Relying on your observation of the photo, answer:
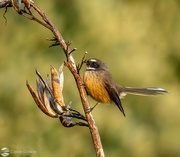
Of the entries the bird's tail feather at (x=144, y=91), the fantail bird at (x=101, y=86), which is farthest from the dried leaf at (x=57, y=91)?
the bird's tail feather at (x=144, y=91)

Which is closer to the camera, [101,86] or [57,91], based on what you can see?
[57,91]

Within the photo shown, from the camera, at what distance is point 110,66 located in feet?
14.9

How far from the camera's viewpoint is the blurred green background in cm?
396

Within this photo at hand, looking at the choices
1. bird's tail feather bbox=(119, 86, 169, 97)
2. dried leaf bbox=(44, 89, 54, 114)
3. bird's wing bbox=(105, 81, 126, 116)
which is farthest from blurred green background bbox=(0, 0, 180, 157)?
dried leaf bbox=(44, 89, 54, 114)

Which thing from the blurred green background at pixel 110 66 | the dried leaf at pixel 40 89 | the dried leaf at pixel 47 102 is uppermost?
the dried leaf at pixel 40 89

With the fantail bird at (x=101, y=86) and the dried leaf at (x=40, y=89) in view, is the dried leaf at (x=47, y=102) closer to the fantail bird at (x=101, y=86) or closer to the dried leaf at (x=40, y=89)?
the dried leaf at (x=40, y=89)

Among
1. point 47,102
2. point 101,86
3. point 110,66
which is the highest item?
point 47,102

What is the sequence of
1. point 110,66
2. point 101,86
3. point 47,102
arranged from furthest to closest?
point 110,66, point 101,86, point 47,102

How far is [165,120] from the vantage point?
14.8 ft

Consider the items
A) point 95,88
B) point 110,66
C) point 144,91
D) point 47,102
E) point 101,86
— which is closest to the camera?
point 47,102

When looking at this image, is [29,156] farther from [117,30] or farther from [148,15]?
[148,15]

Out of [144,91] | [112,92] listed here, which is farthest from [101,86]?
[144,91]

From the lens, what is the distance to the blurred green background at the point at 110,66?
13.0ft

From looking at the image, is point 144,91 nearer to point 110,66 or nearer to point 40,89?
point 110,66
